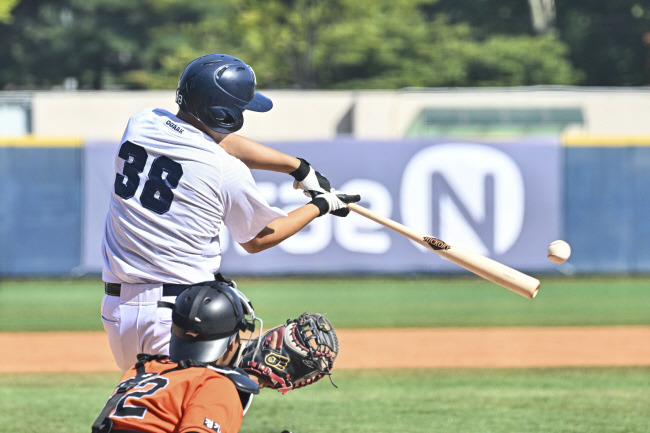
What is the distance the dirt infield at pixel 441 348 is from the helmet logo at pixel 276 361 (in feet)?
15.6

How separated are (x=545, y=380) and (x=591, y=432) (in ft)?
6.70

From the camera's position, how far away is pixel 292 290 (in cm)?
1461

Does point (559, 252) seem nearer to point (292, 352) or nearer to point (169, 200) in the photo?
point (292, 352)

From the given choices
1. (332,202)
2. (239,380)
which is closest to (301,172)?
(332,202)

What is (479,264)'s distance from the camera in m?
4.57

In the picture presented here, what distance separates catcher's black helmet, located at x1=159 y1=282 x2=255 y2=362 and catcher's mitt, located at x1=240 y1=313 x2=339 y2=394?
69 centimetres

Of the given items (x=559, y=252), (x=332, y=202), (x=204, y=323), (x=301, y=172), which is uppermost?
(x=301, y=172)

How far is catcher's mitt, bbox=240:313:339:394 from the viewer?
158 inches

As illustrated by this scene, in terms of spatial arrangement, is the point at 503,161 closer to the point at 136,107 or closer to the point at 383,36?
the point at 136,107

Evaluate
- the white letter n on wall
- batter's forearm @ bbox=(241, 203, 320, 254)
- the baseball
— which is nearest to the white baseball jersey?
batter's forearm @ bbox=(241, 203, 320, 254)

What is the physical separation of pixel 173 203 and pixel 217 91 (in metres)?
0.48

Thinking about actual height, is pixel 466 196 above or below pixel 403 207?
above

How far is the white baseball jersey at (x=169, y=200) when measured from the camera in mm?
3828

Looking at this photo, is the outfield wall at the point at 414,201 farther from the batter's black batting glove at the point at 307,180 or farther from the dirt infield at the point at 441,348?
the batter's black batting glove at the point at 307,180
